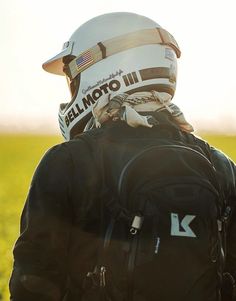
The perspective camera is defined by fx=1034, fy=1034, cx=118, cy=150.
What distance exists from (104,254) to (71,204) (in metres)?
0.24

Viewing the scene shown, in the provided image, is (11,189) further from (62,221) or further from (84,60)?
(62,221)

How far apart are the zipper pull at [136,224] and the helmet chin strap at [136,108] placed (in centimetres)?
48

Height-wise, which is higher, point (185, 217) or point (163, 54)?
point (163, 54)

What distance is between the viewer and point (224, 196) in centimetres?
437

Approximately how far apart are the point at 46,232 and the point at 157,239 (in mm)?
447

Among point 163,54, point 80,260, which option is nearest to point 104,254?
point 80,260

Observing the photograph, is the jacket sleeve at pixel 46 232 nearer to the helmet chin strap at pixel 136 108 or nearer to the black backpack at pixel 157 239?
the black backpack at pixel 157 239

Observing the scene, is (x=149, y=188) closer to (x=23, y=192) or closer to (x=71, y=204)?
(x=71, y=204)

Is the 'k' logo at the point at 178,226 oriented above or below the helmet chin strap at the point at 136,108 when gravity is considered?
below

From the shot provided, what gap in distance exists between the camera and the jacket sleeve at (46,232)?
413 cm

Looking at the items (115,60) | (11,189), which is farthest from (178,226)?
(11,189)

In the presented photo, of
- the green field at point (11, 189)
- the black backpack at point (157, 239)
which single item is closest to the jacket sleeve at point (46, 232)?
the black backpack at point (157, 239)

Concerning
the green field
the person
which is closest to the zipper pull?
the person

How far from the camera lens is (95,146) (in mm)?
4246
